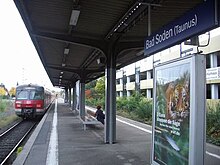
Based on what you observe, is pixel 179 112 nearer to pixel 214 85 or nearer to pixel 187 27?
pixel 187 27

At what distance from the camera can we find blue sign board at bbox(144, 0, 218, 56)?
13.6ft

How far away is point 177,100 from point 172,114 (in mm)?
270

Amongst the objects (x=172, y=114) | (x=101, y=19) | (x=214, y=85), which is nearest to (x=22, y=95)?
(x=101, y=19)

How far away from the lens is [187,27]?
15.4ft

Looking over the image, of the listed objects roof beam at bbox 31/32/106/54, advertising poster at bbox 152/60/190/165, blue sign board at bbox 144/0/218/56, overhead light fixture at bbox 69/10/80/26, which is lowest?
advertising poster at bbox 152/60/190/165

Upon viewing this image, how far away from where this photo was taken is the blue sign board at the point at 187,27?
414 centimetres

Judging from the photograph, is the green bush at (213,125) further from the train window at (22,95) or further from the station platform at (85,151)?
the train window at (22,95)

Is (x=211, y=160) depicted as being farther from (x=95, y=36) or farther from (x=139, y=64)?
(x=139, y=64)

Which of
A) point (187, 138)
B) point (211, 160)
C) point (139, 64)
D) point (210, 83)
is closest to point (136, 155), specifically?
point (211, 160)

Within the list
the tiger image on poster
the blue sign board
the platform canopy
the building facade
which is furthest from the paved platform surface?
the blue sign board

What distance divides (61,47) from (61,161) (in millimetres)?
8312

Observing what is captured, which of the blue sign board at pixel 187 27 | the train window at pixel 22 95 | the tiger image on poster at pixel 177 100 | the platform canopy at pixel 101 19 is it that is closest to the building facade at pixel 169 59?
the blue sign board at pixel 187 27

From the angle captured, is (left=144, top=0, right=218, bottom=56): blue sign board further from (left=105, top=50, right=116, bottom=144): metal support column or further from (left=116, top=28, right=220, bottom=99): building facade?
(left=105, top=50, right=116, bottom=144): metal support column

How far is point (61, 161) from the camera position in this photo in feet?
26.6
